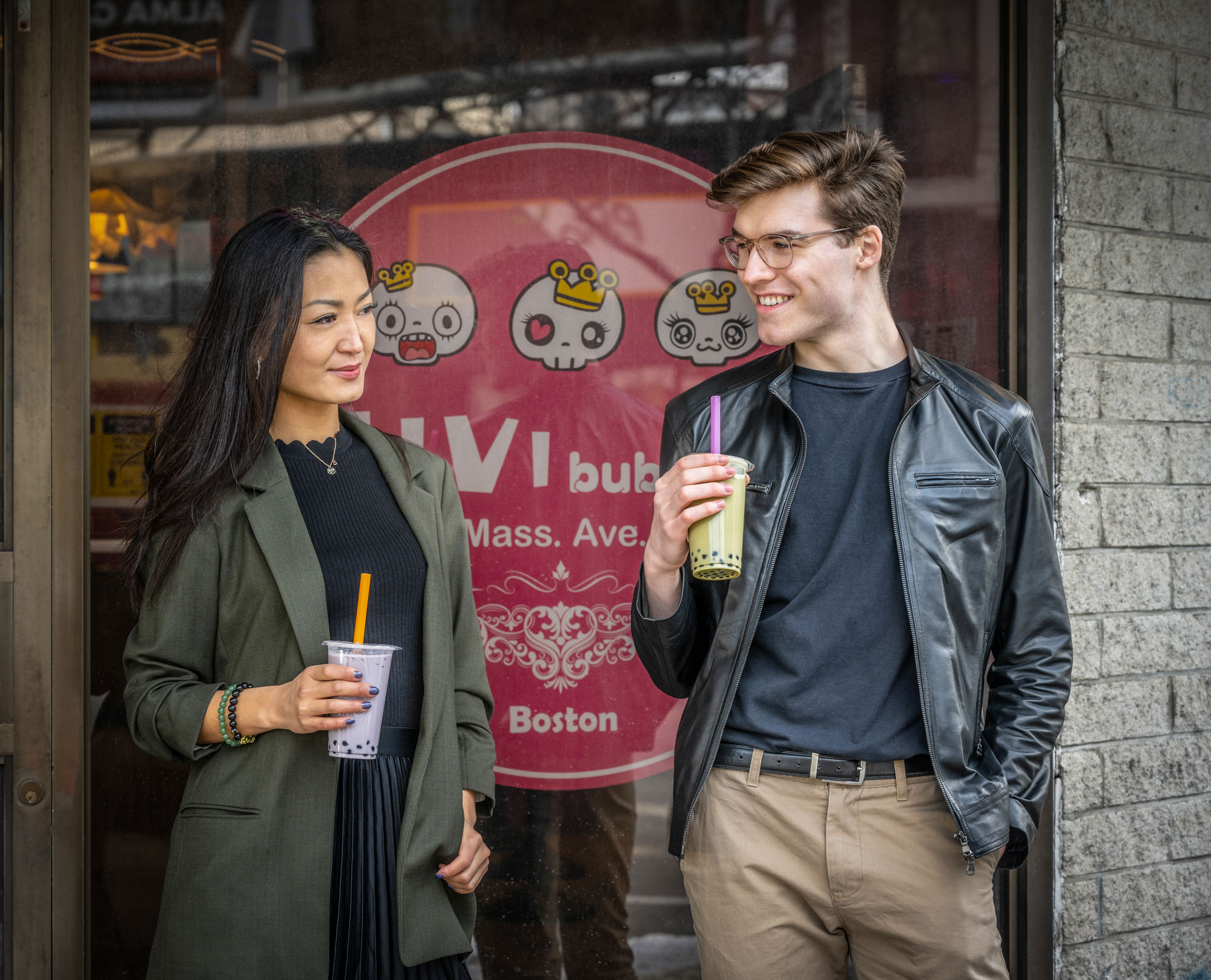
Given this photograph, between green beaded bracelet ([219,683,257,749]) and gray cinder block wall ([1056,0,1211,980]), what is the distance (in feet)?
7.23

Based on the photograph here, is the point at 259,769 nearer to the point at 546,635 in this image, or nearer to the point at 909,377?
the point at 546,635

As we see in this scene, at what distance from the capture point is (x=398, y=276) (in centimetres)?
294

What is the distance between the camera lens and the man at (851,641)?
74.9 inches

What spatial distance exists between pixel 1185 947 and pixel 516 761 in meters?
2.06

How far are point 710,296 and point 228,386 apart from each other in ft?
4.96

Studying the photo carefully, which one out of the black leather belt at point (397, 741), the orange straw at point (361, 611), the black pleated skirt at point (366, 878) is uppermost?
the orange straw at point (361, 611)

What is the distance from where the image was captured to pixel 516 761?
2920mm

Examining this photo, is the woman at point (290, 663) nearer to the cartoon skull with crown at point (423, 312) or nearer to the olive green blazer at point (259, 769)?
the olive green blazer at point (259, 769)

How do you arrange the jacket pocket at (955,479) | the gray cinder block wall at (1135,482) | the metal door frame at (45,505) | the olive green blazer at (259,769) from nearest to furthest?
the olive green blazer at (259,769) < the jacket pocket at (955,479) < the metal door frame at (45,505) < the gray cinder block wall at (1135,482)

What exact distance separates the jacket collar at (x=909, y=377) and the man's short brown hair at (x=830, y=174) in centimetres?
26

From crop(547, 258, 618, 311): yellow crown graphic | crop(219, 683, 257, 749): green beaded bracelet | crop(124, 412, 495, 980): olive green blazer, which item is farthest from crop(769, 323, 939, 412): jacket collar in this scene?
crop(219, 683, 257, 749): green beaded bracelet

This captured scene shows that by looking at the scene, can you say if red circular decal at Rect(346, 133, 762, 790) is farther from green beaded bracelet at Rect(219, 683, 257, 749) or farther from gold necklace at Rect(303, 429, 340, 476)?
green beaded bracelet at Rect(219, 683, 257, 749)

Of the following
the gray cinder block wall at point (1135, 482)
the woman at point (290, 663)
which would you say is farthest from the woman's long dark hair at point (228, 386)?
the gray cinder block wall at point (1135, 482)

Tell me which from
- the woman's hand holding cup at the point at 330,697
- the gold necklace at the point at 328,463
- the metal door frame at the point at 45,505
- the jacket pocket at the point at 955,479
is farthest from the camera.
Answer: the metal door frame at the point at 45,505
